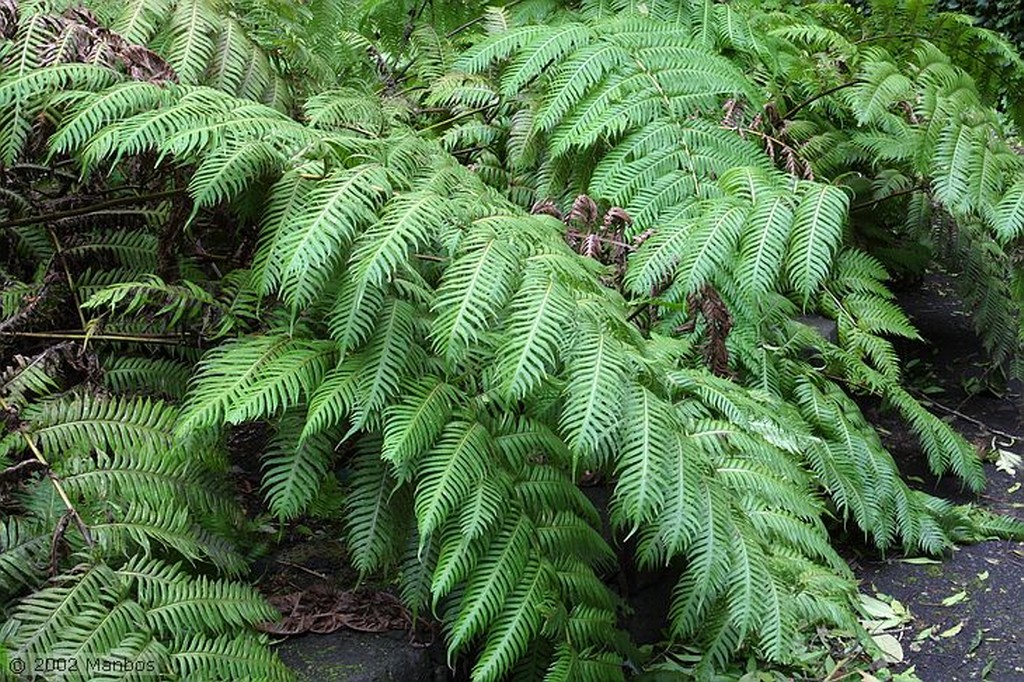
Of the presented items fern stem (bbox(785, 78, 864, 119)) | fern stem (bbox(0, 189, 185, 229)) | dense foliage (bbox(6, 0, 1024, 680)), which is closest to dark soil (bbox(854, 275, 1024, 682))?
dense foliage (bbox(6, 0, 1024, 680))

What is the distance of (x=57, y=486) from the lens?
71.2 inches

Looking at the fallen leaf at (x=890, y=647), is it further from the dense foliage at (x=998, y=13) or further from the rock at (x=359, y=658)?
the dense foliage at (x=998, y=13)

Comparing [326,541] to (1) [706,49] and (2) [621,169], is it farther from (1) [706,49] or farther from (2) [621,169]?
(1) [706,49]

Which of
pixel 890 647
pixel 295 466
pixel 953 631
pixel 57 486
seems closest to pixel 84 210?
pixel 57 486

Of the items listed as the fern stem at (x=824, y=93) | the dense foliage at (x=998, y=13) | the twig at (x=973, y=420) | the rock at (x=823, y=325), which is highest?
the fern stem at (x=824, y=93)

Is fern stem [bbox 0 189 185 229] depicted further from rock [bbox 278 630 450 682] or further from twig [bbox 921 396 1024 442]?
twig [bbox 921 396 1024 442]

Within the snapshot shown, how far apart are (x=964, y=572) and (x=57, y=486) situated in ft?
8.63

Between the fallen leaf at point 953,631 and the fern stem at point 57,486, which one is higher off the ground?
the fern stem at point 57,486

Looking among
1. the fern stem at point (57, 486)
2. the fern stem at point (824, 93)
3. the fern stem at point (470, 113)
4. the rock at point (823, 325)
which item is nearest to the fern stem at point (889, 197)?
the fern stem at point (824, 93)

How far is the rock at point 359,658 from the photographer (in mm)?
1967

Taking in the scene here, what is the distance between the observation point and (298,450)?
6.16ft

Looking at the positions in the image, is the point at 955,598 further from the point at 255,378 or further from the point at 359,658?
the point at 255,378

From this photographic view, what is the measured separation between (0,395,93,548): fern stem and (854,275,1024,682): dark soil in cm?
215

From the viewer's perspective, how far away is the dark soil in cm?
275
